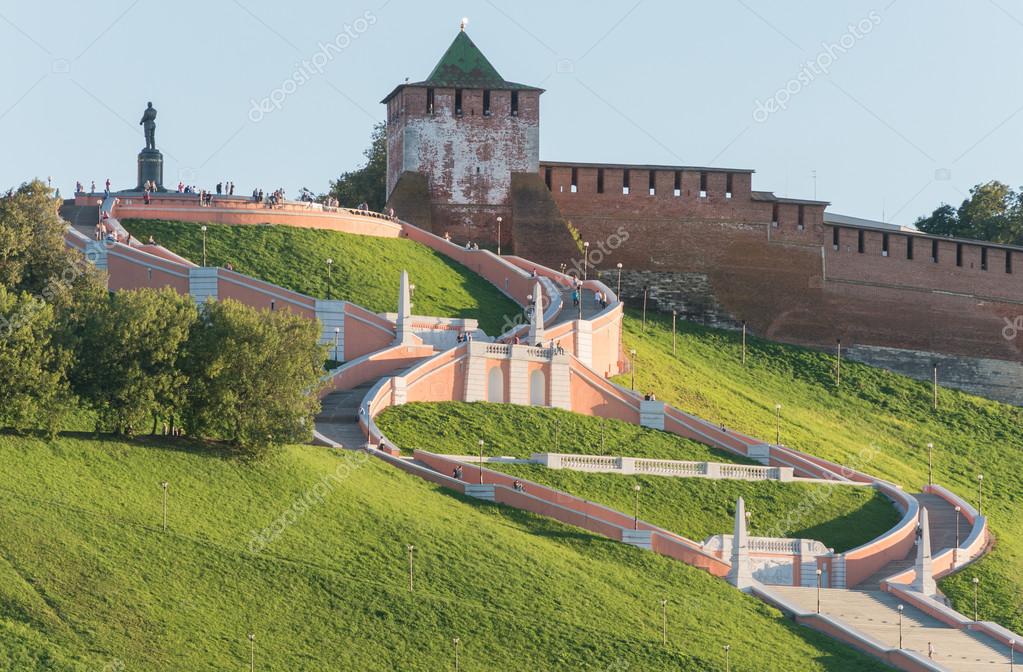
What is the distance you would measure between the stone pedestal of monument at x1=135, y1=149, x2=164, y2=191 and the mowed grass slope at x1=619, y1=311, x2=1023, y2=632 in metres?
15.9

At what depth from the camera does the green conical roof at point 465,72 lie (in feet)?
268

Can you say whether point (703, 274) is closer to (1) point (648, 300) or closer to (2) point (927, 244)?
(1) point (648, 300)

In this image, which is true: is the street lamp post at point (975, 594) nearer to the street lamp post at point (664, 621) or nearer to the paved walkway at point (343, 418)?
the street lamp post at point (664, 621)

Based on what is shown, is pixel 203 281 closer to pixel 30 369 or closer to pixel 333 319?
pixel 333 319

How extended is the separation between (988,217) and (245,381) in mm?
49526

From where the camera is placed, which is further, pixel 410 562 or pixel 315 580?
pixel 410 562

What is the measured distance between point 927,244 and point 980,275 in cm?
241

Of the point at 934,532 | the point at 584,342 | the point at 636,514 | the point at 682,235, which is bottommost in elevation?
→ the point at 934,532

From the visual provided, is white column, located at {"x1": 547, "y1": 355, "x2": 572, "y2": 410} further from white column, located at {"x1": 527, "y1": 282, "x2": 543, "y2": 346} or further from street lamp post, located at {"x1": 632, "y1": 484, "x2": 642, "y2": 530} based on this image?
street lamp post, located at {"x1": 632, "y1": 484, "x2": 642, "y2": 530}

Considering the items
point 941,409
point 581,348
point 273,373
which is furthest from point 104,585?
Answer: point 941,409

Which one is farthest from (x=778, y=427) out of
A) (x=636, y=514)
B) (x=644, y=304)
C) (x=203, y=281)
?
(x=203, y=281)

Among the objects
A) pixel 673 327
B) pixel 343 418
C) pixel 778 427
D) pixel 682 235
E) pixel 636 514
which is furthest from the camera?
pixel 682 235

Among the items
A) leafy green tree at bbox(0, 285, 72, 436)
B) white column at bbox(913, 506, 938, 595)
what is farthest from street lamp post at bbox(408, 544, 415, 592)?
white column at bbox(913, 506, 938, 595)

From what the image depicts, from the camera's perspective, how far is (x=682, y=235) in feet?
268
